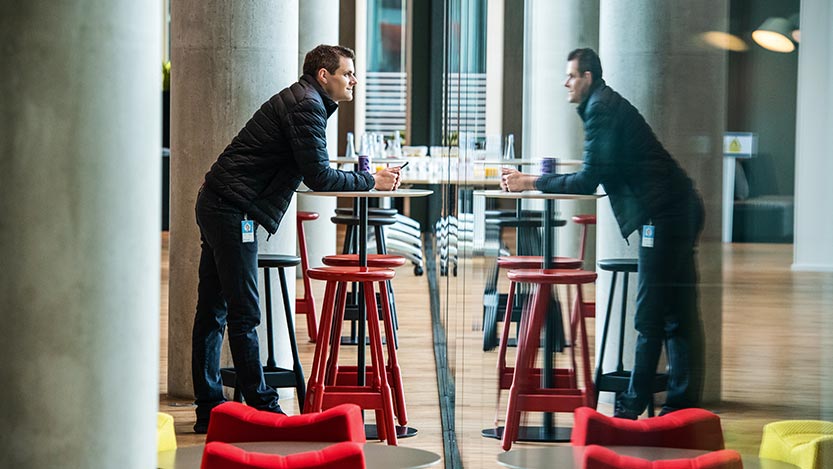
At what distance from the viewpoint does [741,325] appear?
154cm

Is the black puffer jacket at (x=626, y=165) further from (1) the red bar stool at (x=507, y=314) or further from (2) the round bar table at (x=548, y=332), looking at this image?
(1) the red bar stool at (x=507, y=314)

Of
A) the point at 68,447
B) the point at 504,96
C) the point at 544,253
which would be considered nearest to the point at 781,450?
the point at 544,253

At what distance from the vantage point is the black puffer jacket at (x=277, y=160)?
4.87 meters

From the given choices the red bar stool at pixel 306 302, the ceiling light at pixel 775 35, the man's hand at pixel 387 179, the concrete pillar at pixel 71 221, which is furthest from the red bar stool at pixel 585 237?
the red bar stool at pixel 306 302

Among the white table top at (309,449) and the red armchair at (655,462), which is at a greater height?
the red armchair at (655,462)

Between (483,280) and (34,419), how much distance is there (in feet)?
6.16

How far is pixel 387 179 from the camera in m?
5.08

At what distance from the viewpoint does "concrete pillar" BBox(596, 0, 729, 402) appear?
1.55 meters

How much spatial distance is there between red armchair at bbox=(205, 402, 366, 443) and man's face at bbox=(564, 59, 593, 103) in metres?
1.31

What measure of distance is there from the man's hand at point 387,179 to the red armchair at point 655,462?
3.18 meters

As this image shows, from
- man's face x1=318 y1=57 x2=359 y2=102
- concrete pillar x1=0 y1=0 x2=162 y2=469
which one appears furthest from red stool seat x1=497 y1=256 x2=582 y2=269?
man's face x1=318 y1=57 x2=359 y2=102

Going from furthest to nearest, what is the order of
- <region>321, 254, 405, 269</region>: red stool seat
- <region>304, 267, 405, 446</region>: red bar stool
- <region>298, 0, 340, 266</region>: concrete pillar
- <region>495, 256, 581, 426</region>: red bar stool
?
<region>298, 0, 340, 266</region>: concrete pillar < <region>321, 254, 405, 269</region>: red stool seat < <region>304, 267, 405, 446</region>: red bar stool < <region>495, 256, 581, 426</region>: red bar stool

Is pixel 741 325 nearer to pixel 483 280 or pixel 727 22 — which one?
pixel 727 22

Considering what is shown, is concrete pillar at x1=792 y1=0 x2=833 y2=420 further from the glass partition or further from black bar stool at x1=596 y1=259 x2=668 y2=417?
black bar stool at x1=596 y1=259 x2=668 y2=417
